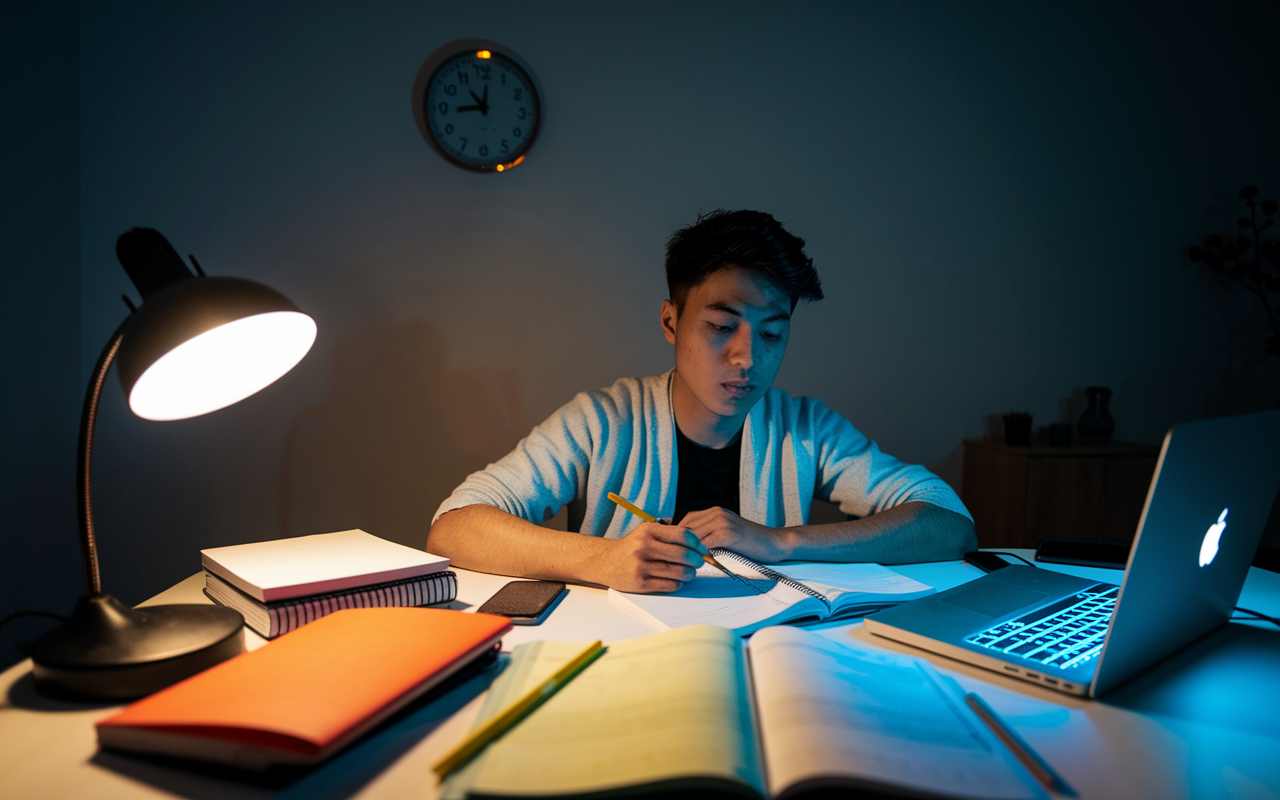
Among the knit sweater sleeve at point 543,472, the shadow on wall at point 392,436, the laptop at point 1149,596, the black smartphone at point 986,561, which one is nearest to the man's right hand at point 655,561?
the laptop at point 1149,596

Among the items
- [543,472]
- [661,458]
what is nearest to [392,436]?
[543,472]

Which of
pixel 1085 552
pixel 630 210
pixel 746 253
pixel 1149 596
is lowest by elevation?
pixel 1085 552

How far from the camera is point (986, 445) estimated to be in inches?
100.0

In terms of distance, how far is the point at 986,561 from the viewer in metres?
1.12

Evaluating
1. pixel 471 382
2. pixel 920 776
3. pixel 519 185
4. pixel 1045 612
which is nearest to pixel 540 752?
pixel 920 776

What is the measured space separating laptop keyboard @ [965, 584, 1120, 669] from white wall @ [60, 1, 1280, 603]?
177cm

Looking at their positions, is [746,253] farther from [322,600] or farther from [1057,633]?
[322,600]

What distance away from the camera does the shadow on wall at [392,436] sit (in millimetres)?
2348

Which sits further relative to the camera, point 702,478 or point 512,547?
point 702,478

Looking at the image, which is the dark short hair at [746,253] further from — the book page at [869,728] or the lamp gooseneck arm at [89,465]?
the lamp gooseneck arm at [89,465]

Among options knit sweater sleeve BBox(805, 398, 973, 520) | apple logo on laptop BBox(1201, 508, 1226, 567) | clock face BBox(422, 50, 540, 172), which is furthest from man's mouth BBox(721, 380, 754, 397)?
clock face BBox(422, 50, 540, 172)

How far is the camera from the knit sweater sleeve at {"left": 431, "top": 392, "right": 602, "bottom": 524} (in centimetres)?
132

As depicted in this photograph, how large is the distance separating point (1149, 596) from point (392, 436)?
2254mm

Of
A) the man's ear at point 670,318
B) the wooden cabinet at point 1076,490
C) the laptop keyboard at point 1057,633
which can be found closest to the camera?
the laptop keyboard at point 1057,633
